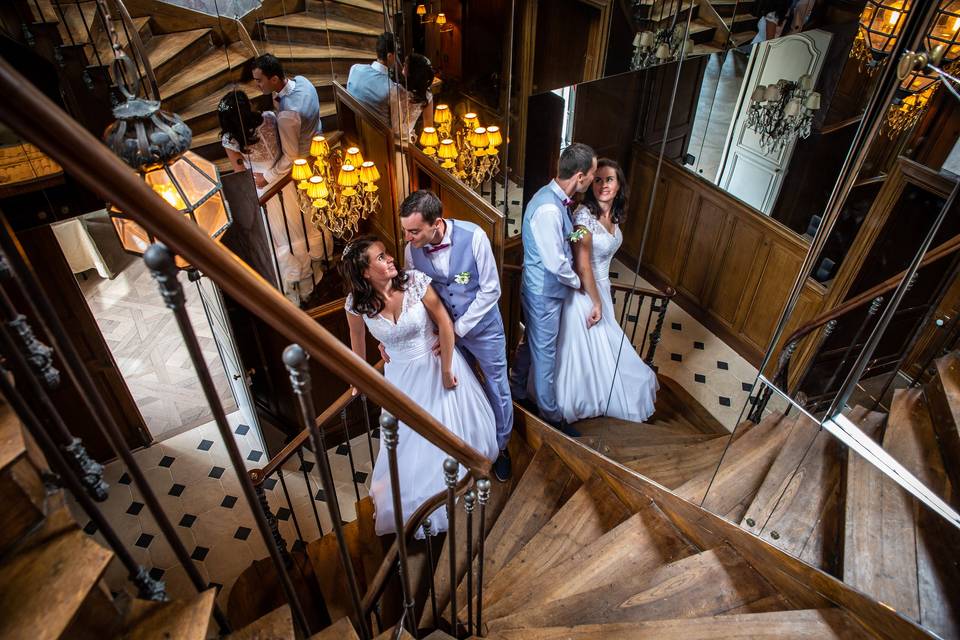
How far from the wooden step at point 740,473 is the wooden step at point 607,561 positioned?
0.23 meters

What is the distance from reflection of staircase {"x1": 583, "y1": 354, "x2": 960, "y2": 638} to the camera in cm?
227

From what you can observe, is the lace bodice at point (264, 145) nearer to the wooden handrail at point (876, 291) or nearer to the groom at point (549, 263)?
the groom at point (549, 263)

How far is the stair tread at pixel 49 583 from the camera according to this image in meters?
1.22

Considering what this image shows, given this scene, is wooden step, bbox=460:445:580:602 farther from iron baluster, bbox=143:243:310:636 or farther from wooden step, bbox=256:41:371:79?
wooden step, bbox=256:41:371:79

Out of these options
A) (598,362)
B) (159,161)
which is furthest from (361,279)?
(598,362)

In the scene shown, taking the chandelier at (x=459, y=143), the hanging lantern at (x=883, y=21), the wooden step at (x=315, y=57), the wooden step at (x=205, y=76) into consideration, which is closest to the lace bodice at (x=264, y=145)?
the wooden step at (x=205, y=76)

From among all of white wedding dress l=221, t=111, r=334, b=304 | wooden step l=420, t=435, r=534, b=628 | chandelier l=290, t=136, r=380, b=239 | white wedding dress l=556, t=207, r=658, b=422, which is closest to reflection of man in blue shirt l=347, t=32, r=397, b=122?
chandelier l=290, t=136, r=380, b=239

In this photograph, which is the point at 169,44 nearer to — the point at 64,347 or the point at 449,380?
the point at 449,380

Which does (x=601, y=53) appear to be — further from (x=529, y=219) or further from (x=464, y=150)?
(x=464, y=150)

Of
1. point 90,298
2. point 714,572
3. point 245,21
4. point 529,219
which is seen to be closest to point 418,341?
point 529,219

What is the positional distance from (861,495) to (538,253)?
1.95m

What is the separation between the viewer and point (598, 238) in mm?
3801

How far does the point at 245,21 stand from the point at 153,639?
500 centimetres

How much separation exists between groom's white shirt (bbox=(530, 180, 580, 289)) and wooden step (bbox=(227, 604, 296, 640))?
2.37 m
